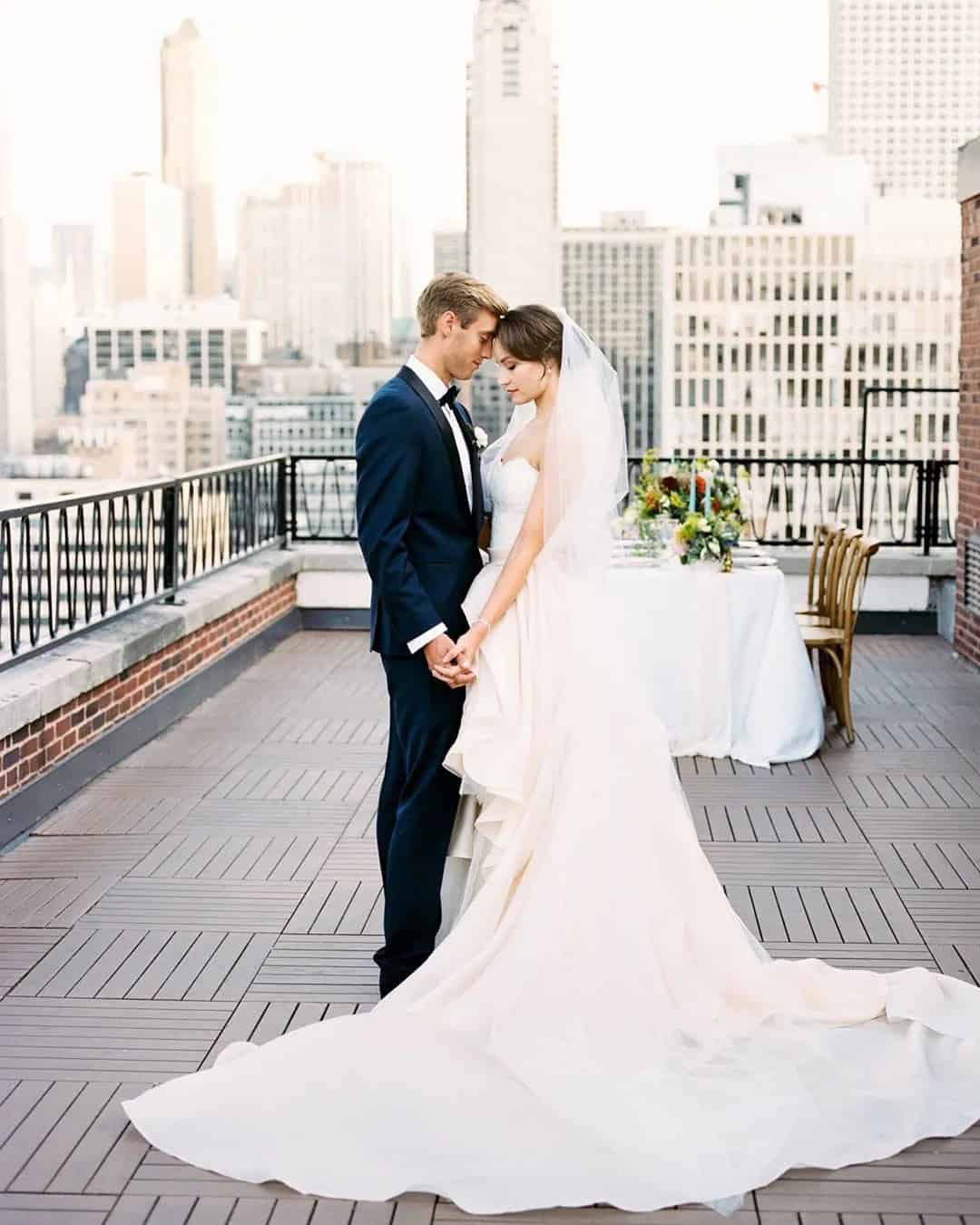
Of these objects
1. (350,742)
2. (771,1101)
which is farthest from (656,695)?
(771,1101)

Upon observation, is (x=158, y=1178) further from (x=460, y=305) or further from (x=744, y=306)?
(x=744, y=306)

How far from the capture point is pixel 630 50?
354 ft

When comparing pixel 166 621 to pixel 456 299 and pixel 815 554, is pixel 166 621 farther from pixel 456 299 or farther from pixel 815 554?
pixel 456 299

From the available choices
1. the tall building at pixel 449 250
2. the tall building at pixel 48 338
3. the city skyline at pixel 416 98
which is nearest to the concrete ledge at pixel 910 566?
the city skyline at pixel 416 98

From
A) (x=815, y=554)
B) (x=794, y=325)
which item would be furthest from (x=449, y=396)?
(x=794, y=325)

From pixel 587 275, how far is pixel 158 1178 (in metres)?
129

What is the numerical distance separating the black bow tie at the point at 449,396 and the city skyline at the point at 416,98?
77.7 m

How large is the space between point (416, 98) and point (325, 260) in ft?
66.9

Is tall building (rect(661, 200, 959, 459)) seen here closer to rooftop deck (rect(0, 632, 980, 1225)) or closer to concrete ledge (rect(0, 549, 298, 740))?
concrete ledge (rect(0, 549, 298, 740))

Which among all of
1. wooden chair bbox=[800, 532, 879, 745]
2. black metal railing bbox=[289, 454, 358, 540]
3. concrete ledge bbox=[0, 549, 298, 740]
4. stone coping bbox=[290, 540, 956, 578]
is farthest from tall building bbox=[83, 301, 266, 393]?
wooden chair bbox=[800, 532, 879, 745]

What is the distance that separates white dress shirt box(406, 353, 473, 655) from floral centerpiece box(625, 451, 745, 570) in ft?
11.1

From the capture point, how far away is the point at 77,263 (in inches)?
3888

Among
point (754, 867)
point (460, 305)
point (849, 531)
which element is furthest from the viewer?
point (849, 531)

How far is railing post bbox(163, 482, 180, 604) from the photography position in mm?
8031
